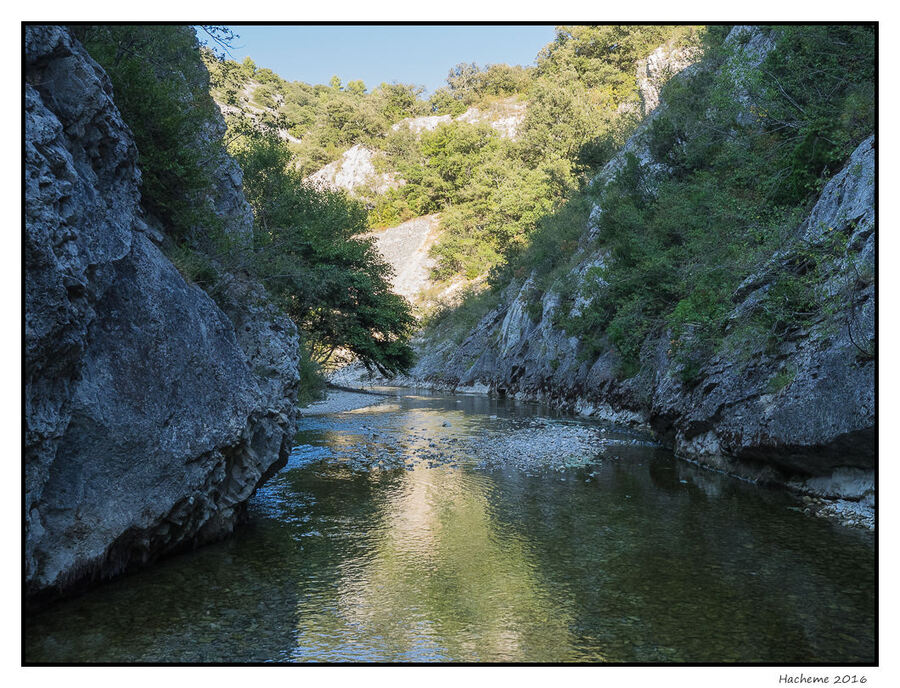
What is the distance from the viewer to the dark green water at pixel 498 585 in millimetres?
5691

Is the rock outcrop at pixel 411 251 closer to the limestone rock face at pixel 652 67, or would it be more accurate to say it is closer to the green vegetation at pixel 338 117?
the green vegetation at pixel 338 117

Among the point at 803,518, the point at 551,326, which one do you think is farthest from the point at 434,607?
the point at 551,326

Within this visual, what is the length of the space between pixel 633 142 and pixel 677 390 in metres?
24.5

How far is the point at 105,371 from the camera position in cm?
694

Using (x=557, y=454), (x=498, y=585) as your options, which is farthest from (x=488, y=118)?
(x=498, y=585)

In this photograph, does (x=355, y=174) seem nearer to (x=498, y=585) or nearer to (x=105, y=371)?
(x=105, y=371)

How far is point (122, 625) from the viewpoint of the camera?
5992 mm

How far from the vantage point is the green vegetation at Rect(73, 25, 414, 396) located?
34.6 ft

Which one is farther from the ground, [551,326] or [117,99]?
[117,99]

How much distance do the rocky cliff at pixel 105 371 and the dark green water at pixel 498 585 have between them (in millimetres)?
681

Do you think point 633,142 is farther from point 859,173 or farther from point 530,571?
point 530,571

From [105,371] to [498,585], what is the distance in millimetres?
5387

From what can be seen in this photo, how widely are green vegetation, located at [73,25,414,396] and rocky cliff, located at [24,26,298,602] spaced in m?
1.84

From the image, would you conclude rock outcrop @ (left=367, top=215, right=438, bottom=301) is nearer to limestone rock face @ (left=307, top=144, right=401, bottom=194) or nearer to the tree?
limestone rock face @ (left=307, top=144, right=401, bottom=194)
